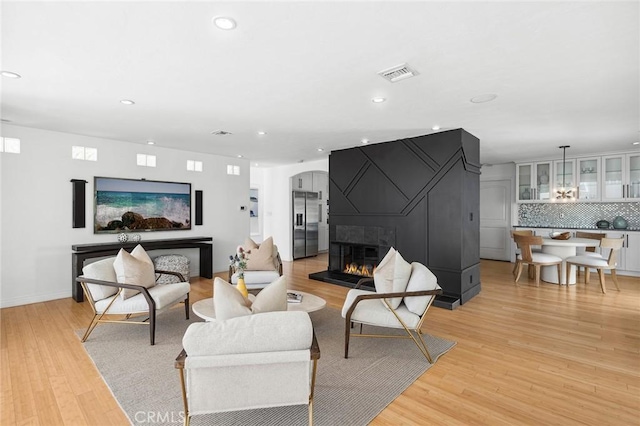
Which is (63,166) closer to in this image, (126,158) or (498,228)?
(126,158)

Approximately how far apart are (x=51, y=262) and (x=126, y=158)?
6.80 ft

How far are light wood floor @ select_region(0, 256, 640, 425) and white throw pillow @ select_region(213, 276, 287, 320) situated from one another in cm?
102

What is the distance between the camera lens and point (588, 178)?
7.29 m

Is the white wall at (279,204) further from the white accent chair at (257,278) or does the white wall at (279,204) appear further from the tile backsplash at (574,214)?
the tile backsplash at (574,214)

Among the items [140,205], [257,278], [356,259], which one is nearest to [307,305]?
[257,278]

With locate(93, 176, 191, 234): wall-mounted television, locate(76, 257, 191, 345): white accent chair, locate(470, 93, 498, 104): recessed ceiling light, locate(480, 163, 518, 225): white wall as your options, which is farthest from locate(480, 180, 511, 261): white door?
locate(76, 257, 191, 345): white accent chair

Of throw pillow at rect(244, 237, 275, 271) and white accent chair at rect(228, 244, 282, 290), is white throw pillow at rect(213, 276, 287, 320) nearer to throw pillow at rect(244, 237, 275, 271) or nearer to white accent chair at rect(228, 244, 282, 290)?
white accent chair at rect(228, 244, 282, 290)

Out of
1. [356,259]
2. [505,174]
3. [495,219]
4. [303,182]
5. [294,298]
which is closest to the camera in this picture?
[294,298]

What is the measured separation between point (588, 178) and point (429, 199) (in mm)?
4741

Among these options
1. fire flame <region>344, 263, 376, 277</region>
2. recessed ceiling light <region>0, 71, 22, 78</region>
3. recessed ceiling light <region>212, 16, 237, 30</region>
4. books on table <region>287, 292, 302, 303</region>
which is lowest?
fire flame <region>344, 263, 376, 277</region>

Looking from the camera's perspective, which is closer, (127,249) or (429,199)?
(429,199)

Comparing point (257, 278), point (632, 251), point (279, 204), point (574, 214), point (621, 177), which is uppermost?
point (621, 177)

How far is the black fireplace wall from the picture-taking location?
16.3 ft

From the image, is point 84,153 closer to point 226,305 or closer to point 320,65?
point 320,65
